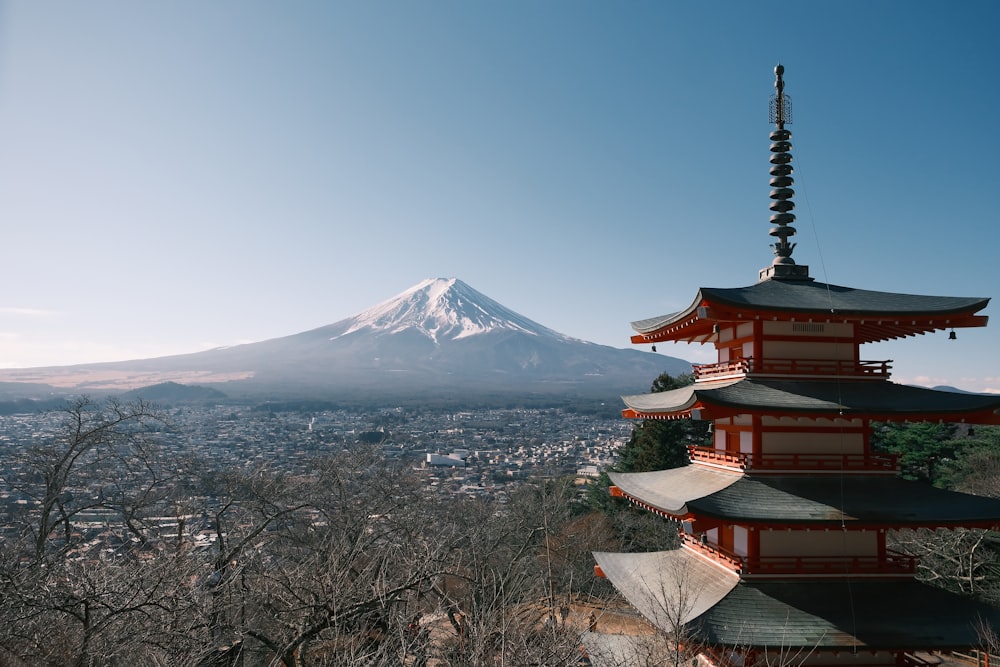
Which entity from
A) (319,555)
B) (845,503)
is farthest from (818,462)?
(319,555)

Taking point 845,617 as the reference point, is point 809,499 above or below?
above

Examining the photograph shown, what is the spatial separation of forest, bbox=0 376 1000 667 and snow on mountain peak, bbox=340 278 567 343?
123m

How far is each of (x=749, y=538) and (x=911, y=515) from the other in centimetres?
210

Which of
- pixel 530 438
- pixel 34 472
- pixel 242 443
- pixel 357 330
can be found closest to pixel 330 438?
pixel 242 443

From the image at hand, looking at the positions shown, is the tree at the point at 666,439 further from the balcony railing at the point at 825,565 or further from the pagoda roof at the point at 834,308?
the balcony railing at the point at 825,565

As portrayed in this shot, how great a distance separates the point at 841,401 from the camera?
8492mm

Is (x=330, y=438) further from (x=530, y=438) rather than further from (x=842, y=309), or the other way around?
(x=842, y=309)

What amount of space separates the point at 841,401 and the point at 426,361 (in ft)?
431

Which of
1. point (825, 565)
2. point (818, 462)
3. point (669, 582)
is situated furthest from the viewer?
point (669, 582)

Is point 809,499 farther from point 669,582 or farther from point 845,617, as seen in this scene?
point 669,582

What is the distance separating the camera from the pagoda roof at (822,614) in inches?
294

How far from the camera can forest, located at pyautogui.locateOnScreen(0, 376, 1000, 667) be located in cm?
720

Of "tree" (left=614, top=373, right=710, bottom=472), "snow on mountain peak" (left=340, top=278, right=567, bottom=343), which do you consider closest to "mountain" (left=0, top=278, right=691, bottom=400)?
"snow on mountain peak" (left=340, top=278, right=567, bottom=343)

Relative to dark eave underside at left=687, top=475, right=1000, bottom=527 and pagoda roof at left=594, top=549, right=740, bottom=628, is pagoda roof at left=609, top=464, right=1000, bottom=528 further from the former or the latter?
pagoda roof at left=594, top=549, right=740, bottom=628
